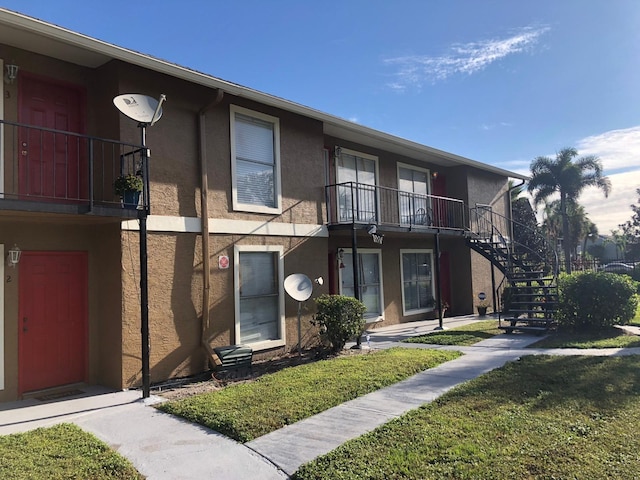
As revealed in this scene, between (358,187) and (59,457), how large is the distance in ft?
30.7

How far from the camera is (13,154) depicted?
6.86 m

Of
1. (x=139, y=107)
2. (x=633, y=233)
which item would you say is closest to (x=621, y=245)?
(x=633, y=233)

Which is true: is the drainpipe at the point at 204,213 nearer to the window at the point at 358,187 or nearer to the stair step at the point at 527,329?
the window at the point at 358,187

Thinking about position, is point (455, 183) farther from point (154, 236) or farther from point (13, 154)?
point (13, 154)

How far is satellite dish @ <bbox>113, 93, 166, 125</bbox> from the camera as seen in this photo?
6.60 meters

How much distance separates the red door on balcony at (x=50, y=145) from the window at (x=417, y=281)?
31.6ft

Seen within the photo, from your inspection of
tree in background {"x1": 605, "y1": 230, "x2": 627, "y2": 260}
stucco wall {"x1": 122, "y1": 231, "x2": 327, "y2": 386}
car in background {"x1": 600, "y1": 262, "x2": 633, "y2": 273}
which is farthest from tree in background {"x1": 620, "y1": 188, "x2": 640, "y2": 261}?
stucco wall {"x1": 122, "y1": 231, "x2": 327, "y2": 386}

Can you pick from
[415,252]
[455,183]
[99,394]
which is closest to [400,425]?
[99,394]

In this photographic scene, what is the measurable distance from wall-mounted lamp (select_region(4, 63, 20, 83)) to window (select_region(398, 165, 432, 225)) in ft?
32.7

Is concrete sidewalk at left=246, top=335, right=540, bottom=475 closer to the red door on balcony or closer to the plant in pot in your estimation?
the plant in pot

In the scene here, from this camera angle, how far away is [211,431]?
5289 millimetres

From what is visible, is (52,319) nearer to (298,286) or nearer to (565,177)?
(298,286)

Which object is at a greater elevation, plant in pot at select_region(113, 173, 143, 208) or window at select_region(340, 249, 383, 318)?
plant in pot at select_region(113, 173, 143, 208)

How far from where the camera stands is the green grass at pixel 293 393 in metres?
5.43
